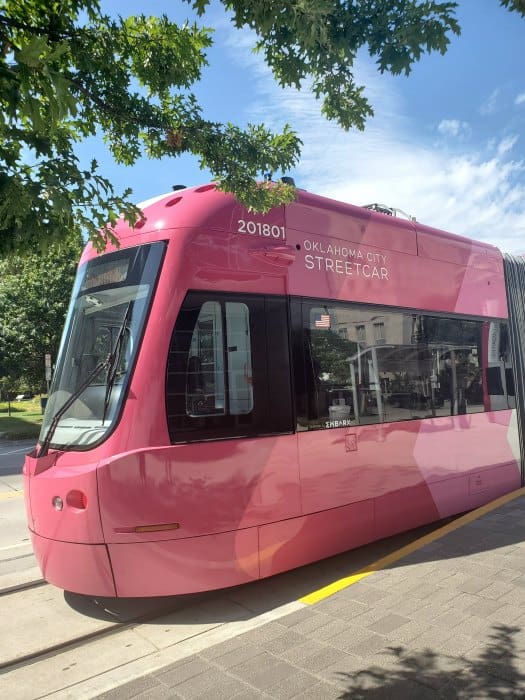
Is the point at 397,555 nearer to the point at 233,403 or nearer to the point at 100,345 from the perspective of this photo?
the point at 233,403

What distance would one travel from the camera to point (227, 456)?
4281 millimetres

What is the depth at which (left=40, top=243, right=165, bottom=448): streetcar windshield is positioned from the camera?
4203mm

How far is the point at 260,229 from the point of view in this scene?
477cm

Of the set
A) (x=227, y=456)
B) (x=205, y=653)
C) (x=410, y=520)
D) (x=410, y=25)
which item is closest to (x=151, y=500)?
(x=227, y=456)

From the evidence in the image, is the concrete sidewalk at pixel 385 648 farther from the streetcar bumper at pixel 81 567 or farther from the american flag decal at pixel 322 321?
the american flag decal at pixel 322 321

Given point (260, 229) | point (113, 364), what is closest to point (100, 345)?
point (113, 364)

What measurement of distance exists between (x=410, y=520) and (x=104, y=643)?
3169mm

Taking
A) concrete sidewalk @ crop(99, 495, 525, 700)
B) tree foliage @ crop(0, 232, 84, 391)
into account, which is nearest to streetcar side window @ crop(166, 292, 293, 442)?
concrete sidewalk @ crop(99, 495, 525, 700)

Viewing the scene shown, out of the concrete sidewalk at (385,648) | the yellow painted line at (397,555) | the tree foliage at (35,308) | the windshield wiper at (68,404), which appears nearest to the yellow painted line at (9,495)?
the windshield wiper at (68,404)

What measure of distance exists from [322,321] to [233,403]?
4.02 ft

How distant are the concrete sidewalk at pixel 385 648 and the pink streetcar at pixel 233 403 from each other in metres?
0.70

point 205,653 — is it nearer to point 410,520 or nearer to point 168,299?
point 168,299

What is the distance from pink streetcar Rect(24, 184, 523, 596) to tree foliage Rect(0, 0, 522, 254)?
61 centimetres

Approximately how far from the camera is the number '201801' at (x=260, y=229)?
466 centimetres
